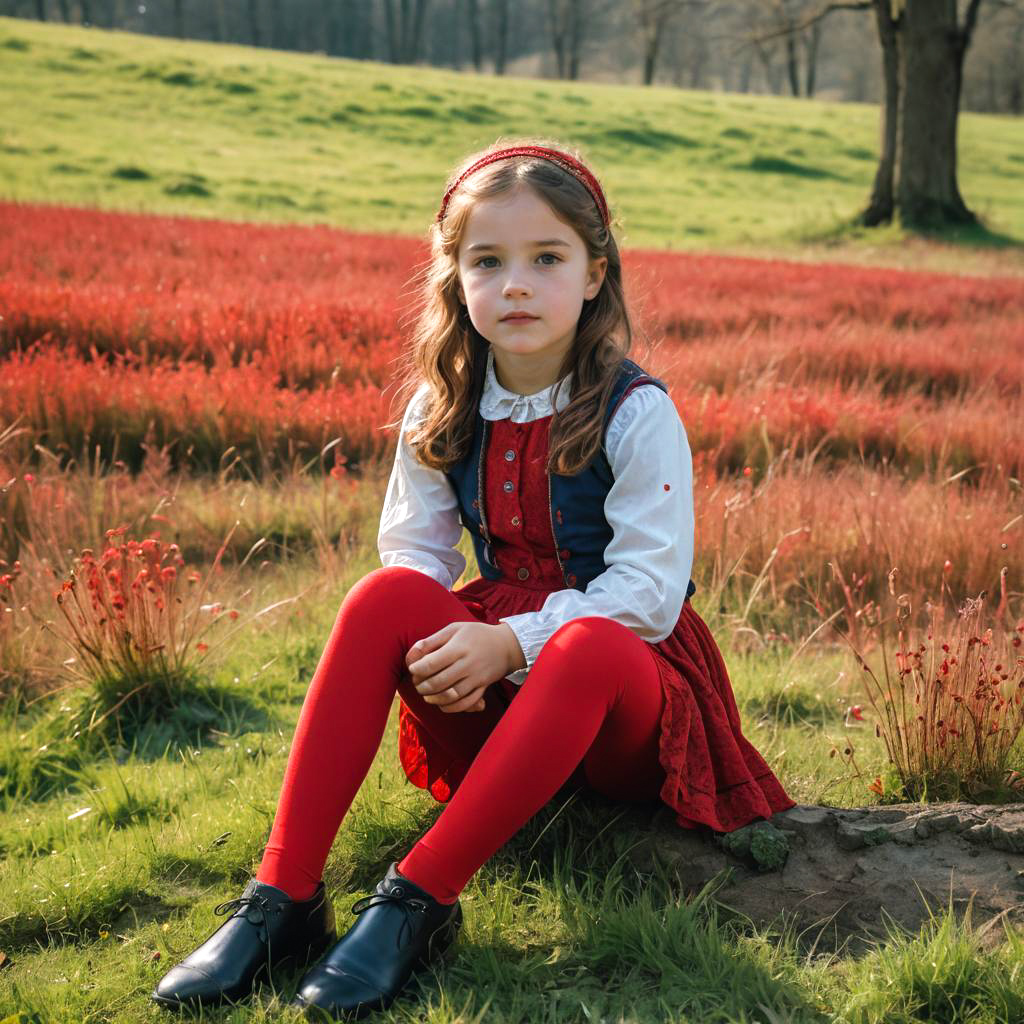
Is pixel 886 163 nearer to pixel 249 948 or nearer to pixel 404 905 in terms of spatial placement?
pixel 404 905

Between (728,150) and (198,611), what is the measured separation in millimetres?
30062

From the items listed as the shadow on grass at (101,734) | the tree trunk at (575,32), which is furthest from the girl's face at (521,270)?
the tree trunk at (575,32)

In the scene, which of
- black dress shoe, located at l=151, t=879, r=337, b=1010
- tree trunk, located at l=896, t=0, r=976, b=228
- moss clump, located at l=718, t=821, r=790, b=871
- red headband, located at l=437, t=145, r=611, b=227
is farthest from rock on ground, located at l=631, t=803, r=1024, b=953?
tree trunk, located at l=896, t=0, r=976, b=228

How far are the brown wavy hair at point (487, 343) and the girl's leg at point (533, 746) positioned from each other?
0.44m

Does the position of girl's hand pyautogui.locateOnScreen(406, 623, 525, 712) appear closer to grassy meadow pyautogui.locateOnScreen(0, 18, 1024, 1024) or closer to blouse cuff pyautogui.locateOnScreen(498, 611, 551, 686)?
blouse cuff pyautogui.locateOnScreen(498, 611, 551, 686)

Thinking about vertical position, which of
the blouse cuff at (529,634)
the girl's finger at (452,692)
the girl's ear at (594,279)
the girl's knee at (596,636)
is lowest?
the girl's finger at (452,692)

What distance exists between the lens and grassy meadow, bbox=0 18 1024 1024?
1.98m

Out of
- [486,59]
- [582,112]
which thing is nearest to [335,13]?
[486,59]

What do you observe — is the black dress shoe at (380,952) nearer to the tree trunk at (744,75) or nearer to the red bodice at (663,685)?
the red bodice at (663,685)

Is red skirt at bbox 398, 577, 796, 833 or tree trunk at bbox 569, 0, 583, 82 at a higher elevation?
tree trunk at bbox 569, 0, 583, 82

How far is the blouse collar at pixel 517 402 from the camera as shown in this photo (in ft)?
7.88

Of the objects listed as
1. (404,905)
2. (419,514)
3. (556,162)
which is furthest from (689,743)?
(556,162)

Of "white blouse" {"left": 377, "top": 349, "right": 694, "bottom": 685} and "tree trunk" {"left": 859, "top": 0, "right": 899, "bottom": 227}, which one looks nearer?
"white blouse" {"left": 377, "top": 349, "right": 694, "bottom": 685}

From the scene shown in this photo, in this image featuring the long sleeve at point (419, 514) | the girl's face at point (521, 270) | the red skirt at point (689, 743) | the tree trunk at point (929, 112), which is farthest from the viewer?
the tree trunk at point (929, 112)
